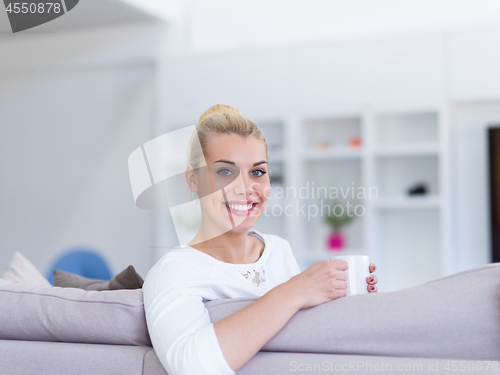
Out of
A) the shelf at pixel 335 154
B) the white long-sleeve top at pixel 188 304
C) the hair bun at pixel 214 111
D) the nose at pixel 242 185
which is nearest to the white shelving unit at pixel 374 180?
the shelf at pixel 335 154

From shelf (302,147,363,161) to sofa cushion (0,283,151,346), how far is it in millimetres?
2526

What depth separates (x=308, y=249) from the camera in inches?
138

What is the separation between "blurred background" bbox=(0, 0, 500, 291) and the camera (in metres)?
3.13

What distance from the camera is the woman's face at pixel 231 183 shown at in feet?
3.72

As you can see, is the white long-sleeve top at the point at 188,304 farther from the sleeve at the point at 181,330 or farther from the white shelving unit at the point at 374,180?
the white shelving unit at the point at 374,180

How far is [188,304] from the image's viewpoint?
2.70 feet

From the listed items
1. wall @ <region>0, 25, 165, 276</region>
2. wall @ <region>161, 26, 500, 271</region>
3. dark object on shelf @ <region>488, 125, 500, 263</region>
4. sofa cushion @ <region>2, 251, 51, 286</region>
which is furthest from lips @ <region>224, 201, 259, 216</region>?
wall @ <region>0, 25, 165, 276</region>

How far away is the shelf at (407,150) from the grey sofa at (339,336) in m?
2.50

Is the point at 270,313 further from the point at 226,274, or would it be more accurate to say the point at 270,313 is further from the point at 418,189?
the point at 418,189

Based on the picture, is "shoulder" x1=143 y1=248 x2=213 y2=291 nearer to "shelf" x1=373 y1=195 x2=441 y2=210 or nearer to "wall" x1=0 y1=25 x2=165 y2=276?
"shelf" x1=373 y1=195 x2=441 y2=210

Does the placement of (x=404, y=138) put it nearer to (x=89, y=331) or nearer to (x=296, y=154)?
(x=296, y=154)

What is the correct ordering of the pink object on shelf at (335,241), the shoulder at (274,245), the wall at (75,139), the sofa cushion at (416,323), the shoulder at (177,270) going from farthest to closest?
the wall at (75,139), the pink object on shelf at (335,241), the shoulder at (274,245), the shoulder at (177,270), the sofa cushion at (416,323)

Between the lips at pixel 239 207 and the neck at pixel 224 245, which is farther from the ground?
the lips at pixel 239 207

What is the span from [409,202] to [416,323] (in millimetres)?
2576
